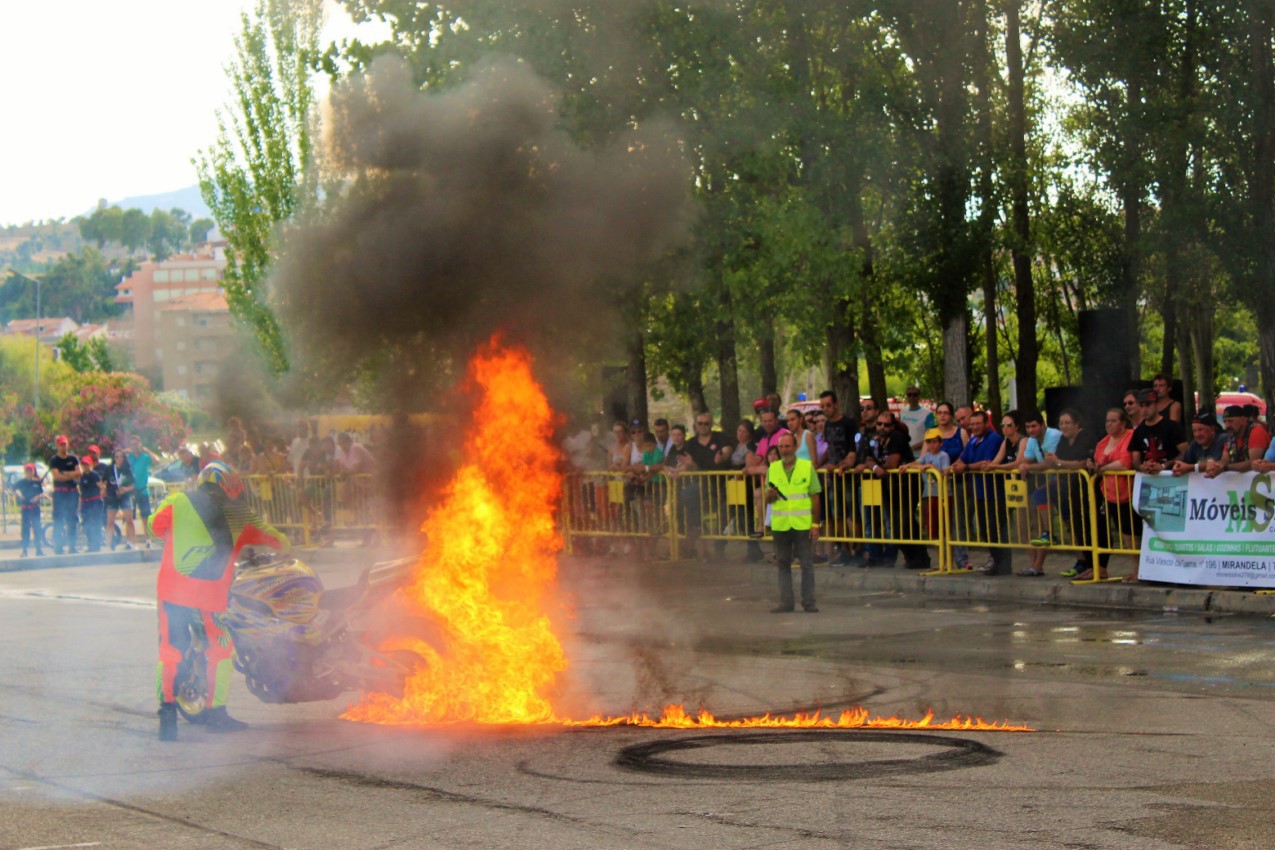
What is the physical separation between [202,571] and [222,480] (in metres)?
0.50

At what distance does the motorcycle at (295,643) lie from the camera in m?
7.48

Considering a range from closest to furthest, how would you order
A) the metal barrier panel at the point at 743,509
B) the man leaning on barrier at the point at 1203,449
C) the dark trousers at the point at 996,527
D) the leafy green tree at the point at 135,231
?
1. the man leaning on barrier at the point at 1203,449
2. the dark trousers at the point at 996,527
3. the metal barrier panel at the point at 743,509
4. the leafy green tree at the point at 135,231

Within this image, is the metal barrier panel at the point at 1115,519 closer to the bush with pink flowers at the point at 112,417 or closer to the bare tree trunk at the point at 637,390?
the bare tree trunk at the point at 637,390

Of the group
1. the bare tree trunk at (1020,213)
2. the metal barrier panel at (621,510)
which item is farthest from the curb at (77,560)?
the bare tree trunk at (1020,213)

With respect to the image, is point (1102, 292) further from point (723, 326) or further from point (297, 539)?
point (297, 539)

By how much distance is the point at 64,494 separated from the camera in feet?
73.8

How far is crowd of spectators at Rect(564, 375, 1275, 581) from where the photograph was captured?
13.0m

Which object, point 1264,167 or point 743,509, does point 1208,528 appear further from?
point 1264,167

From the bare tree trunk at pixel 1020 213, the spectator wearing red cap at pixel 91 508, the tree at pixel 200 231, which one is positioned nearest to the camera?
the bare tree trunk at pixel 1020 213

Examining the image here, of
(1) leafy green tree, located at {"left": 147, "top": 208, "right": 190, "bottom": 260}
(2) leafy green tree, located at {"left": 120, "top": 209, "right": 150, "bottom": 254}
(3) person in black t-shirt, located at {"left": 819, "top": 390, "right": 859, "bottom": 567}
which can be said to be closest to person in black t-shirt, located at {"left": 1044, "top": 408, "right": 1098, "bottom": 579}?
(3) person in black t-shirt, located at {"left": 819, "top": 390, "right": 859, "bottom": 567}

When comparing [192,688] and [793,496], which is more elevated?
[793,496]

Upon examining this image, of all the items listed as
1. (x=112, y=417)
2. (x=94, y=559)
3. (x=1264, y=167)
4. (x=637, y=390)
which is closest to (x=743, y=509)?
(x=637, y=390)

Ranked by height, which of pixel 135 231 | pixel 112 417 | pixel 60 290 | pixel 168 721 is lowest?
pixel 168 721

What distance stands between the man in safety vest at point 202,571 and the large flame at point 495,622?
784 mm
